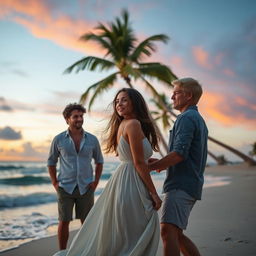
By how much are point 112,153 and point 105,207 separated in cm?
55

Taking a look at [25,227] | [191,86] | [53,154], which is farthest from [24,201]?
[191,86]

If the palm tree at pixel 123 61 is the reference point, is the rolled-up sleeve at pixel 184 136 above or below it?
below

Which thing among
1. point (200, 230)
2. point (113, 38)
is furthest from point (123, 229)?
point (113, 38)

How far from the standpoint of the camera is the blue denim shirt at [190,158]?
9.61 feet

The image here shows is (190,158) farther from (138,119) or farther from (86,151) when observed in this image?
(86,151)

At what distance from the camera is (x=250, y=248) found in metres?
4.44

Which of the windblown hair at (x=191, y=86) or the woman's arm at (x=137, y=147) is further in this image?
the windblown hair at (x=191, y=86)

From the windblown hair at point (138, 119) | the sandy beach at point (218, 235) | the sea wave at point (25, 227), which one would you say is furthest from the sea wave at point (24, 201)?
the windblown hair at point (138, 119)

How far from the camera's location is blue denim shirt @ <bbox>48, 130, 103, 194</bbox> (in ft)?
14.6

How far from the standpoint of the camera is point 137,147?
9.38 feet

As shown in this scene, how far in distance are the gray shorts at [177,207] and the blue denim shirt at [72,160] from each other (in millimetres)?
1731

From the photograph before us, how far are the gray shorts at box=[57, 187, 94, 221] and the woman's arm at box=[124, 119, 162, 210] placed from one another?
1769mm

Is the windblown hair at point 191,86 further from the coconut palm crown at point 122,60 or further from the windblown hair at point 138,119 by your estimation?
the coconut palm crown at point 122,60

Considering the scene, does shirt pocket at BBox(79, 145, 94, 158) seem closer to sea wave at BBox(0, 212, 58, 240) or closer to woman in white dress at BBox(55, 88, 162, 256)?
woman in white dress at BBox(55, 88, 162, 256)
